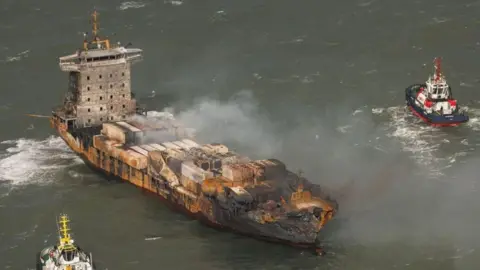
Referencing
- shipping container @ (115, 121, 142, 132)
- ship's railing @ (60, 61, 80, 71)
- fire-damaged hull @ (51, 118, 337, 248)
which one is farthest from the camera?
ship's railing @ (60, 61, 80, 71)

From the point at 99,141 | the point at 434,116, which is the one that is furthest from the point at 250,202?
the point at 434,116

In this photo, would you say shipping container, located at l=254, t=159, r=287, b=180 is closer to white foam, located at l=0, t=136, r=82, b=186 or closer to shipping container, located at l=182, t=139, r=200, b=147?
shipping container, located at l=182, t=139, r=200, b=147

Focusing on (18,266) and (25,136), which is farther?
(25,136)

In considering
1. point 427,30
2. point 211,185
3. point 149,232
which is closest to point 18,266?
point 149,232

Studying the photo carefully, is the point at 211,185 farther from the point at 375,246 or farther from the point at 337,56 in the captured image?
the point at 337,56

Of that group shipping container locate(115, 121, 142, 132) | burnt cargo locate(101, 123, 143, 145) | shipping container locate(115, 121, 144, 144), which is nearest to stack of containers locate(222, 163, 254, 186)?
shipping container locate(115, 121, 144, 144)

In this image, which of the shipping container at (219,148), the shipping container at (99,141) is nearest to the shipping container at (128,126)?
the shipping container at (99,141)
